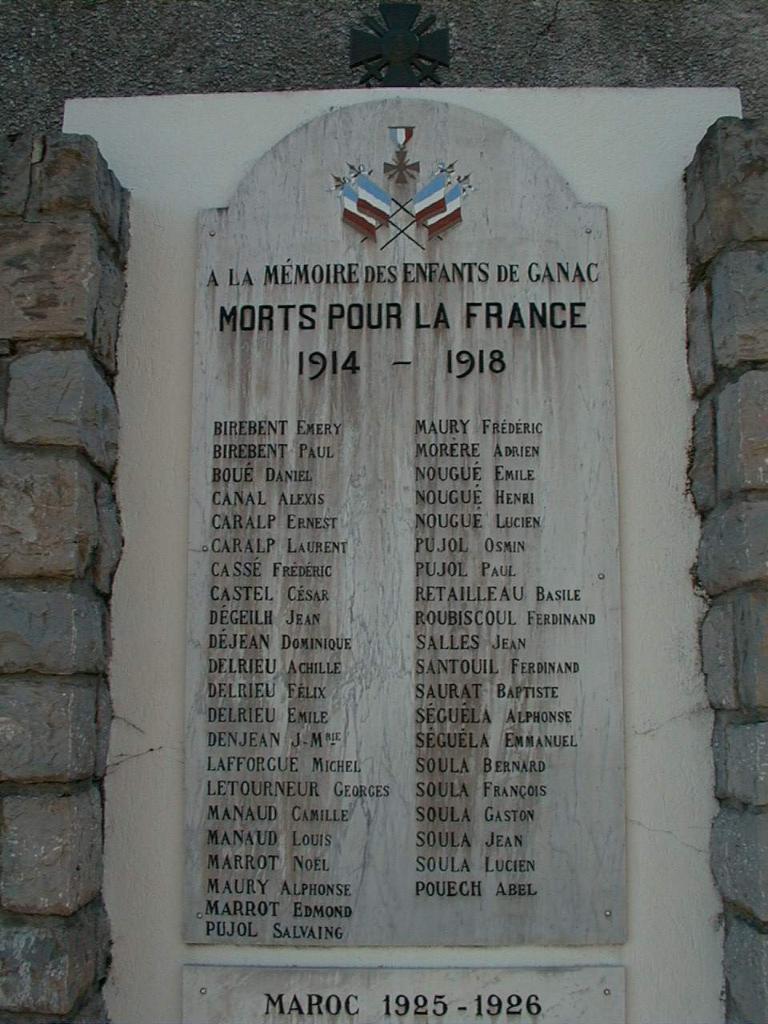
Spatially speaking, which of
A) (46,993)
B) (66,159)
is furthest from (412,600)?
(66,159)

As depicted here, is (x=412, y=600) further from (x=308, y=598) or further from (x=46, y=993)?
(x=46, y=993)

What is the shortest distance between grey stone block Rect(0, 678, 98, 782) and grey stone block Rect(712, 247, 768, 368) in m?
2.07

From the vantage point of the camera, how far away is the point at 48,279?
3.19 m

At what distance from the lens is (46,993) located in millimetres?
2840

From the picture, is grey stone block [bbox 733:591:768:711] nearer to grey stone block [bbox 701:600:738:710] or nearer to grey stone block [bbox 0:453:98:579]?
grey stone block [bbox 701:600:738:710]

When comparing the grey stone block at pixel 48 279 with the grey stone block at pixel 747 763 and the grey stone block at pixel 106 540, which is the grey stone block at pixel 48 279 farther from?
the grey stone block at pixel 747 763

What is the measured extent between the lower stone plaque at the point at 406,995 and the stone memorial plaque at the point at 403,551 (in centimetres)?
9

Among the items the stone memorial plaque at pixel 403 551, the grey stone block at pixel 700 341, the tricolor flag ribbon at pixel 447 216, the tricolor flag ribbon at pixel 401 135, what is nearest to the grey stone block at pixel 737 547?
the stone memorial plaque at pixel 403 551

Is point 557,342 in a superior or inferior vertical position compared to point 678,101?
inferior

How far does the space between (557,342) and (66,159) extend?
1.56 meters

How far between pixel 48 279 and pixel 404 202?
1.12 metres

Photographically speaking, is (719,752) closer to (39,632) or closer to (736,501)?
(736,501)

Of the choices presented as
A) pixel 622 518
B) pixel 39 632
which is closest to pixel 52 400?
pixel 39 632

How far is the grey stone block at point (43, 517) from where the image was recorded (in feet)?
9.91
